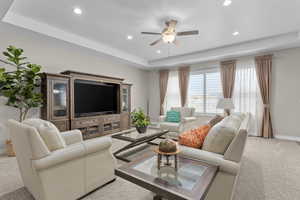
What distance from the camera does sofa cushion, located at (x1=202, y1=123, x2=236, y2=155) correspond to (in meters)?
1.55

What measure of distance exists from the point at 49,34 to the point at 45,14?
550 mm

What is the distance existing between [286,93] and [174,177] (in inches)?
194

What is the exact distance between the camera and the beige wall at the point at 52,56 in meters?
3.08

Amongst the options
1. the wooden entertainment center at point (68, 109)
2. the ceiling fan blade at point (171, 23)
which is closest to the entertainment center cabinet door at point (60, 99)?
the wooden entertainment center at point (68, 109)

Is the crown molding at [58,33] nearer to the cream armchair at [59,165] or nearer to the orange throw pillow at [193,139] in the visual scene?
the cream armchair at [59,165]

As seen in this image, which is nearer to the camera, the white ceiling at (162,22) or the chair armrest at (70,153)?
the chair armrest at (70,153)

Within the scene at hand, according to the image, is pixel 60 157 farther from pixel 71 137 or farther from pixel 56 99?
pixel 56 99

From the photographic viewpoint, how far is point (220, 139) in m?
1.58

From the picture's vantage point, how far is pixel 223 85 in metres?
4.92

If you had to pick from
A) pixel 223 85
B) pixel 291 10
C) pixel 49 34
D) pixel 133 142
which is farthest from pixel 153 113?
pixel 291 10

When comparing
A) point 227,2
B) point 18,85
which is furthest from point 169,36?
point 18,85

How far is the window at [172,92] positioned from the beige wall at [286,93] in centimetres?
321

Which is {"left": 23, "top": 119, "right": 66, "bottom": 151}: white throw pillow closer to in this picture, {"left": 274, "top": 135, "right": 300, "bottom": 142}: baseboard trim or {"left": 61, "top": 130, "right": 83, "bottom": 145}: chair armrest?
{"left": 61, "top": 130, "right": 83, "bottom": 145}: chair armrest

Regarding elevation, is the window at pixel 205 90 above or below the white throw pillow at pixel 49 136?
above
